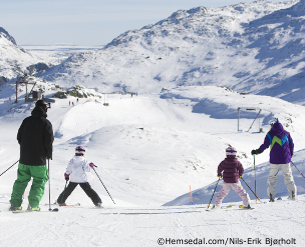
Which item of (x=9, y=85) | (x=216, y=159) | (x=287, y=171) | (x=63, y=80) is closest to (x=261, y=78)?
(x=63, y=80)

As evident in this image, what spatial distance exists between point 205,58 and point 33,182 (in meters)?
143

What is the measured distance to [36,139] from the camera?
21.5 feet

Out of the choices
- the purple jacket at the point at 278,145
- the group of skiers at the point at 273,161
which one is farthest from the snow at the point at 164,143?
the purple jacket at the point at 278,145

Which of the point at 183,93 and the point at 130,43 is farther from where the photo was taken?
the point at 130,43

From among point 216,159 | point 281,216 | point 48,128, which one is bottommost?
point 216,159

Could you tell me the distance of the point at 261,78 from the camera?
12175cm

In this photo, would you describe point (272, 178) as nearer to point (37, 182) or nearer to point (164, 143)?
point (37, 182)

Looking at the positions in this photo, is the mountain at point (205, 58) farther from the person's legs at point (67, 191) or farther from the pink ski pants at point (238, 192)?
the person's legs at point (67, 191)

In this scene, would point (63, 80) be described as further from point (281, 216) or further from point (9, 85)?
point (281, 216)

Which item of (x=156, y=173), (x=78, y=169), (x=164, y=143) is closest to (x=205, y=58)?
(x=164, y=143)

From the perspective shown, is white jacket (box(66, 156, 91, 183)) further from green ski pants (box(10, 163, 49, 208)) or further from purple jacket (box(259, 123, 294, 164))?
purple jacket (box(259, 123, 294, 164))

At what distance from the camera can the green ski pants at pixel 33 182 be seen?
657cm

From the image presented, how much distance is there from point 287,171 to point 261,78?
12011 centimetres

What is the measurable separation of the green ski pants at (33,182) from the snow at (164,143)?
0.32m
